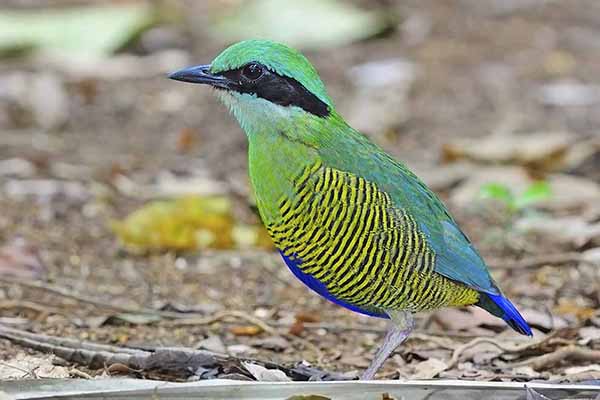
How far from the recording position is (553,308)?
5508mm

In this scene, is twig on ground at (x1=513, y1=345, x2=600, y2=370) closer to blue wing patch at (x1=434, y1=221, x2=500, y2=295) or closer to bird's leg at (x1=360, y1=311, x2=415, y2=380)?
blue wing patch at (x1=434, y1=221, x2=500, y2=295)

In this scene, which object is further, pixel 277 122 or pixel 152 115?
pixel 152 115

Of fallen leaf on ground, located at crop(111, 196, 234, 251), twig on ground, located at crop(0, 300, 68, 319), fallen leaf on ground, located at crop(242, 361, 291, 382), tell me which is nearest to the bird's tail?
fallen leaf on ground, located at crop(242, 361, 291, 382)

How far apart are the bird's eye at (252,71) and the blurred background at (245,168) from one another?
1.12 meters

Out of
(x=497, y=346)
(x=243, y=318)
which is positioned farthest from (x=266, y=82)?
(x=497, y=346)

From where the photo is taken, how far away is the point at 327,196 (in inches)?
163

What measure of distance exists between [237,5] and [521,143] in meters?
4.89

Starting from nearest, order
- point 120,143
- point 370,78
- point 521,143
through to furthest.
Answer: point 521,143, point 120,143, point 370,78

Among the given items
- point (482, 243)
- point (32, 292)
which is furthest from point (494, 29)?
point (32, 292)

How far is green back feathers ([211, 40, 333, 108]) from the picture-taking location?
4.22 m

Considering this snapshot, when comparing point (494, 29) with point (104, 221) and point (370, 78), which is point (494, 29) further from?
point (104, 221)

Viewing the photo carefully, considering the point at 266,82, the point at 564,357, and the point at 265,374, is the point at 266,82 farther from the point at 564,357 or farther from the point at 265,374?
the point at 564,357

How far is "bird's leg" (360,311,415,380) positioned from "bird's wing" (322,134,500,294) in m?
0.23

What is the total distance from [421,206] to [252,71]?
2.63ft
